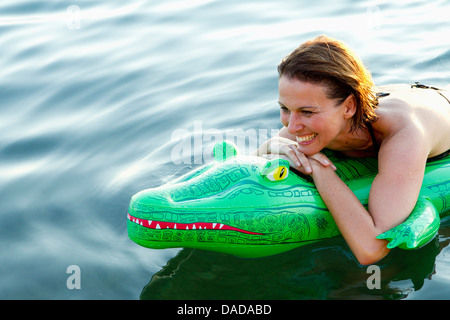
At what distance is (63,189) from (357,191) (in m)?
2.51

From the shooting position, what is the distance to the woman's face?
12.8ft

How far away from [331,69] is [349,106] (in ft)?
1.08

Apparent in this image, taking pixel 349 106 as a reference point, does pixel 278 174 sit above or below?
below

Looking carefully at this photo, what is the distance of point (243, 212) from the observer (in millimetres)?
3932

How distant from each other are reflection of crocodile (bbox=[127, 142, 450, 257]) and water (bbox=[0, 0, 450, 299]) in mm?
275

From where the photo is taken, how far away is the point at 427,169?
440cm

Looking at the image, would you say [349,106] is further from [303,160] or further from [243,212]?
[243,212]

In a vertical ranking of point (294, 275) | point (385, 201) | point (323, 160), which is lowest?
point (294, 275)

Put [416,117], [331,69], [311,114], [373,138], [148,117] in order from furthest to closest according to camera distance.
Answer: [148,117], [373,138], [416,117], [311,114], [331,69]

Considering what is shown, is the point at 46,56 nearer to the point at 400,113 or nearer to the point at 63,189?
the point at 63,189

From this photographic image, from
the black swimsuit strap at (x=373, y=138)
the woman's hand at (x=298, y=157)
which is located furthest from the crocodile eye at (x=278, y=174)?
the black swimsuit strap at (x=373, y=138)

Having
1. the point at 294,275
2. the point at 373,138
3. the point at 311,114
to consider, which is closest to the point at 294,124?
the point at 311,114

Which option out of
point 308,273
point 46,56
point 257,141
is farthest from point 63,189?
point 46,56

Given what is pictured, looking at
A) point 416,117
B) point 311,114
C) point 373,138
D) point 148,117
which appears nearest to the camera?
point 311,114
